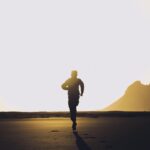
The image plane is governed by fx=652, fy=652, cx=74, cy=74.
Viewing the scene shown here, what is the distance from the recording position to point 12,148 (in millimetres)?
15594

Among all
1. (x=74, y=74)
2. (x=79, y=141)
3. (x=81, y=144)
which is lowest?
(x=79, y=141)

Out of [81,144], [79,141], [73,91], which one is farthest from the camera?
[73,91]

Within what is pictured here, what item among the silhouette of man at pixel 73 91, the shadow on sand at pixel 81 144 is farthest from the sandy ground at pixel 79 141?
the silhouette of man at pixel 73 91

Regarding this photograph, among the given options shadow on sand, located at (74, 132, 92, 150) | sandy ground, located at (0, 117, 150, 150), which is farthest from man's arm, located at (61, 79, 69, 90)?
shadow on sand, located at (74, 132, 92, 150)

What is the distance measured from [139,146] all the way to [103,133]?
492cm

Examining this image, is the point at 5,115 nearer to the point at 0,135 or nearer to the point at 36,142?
the point at 0,135

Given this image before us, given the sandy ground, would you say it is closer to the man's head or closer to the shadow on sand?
the shadow on sand

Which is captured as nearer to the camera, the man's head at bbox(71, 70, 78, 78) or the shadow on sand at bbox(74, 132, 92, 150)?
the shadow on sand at bbox(74, 132, 92, 150)

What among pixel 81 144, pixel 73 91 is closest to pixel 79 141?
pixel 81 144

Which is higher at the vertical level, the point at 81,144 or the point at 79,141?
the point at 81,144

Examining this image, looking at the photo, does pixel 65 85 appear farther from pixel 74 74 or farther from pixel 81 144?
pixel 81 144

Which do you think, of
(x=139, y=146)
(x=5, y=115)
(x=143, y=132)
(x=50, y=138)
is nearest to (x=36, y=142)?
(x=50, y=138)

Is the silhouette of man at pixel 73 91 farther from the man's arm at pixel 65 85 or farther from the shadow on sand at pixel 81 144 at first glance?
the shadow on sand at pixel 81 144

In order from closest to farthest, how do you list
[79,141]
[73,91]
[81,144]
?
[81,144]
[79,141]
[73,91]
